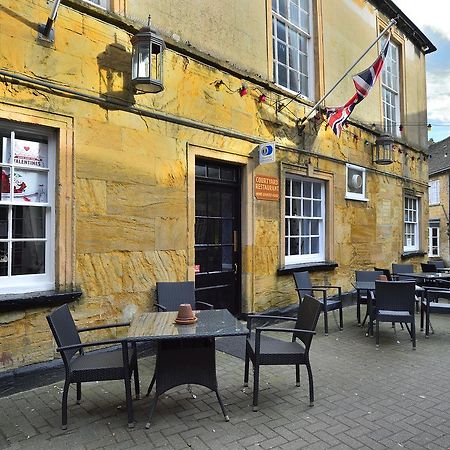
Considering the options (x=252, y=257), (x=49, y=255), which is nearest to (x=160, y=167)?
(x=49, y=255)

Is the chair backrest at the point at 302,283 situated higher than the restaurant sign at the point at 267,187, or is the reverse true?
the restaurant sign at the point at 267,187

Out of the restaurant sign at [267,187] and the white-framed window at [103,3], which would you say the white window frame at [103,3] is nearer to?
the white-framed window at [103,3]

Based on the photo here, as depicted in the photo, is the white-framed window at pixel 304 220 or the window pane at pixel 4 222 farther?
the white-framed window at pixel 304 220

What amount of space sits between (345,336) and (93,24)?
17.9 ft

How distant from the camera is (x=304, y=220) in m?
8.35

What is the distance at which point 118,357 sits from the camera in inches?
143

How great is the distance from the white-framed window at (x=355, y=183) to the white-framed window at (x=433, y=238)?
792 inches

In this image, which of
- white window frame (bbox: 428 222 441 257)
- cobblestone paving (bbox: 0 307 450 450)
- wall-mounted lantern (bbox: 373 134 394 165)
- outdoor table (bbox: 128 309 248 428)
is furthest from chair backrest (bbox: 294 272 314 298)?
white window frame (bbox: 428 222 441 257)

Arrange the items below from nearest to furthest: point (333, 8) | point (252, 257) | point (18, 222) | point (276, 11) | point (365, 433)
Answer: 1. point (365, 433)
2. point (18, 222)
3. point (252, 257)
4. point (276, 11)
5. point (333, 8)

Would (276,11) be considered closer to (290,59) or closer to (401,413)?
(290,59)

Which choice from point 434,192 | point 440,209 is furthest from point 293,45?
point 434,192

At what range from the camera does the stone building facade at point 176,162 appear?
4336 millimetres

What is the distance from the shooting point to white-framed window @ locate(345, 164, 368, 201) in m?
9.23

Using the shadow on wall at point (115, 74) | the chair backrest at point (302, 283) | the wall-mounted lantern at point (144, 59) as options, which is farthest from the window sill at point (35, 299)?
the chair backrest at point (302, 283)
